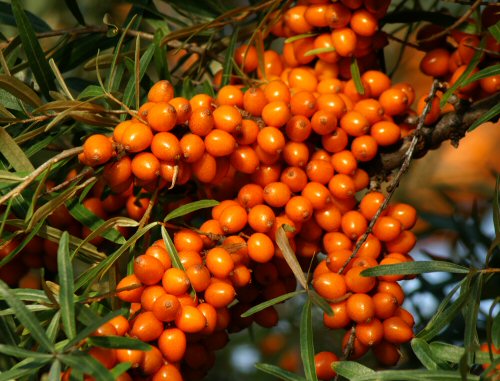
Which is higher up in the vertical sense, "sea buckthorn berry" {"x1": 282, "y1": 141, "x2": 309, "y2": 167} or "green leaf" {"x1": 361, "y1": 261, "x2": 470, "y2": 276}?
"sea buckthorn berry" {"x1": 282, "y1": 141, "x2": 309, "y2": 167}

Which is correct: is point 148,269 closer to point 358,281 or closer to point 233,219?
point 233,219

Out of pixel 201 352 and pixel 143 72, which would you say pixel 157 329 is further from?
pixel 143 72

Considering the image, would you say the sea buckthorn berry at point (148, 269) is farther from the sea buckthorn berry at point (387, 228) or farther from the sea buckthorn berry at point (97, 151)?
the sea buckthorn berry at point (387, 228)

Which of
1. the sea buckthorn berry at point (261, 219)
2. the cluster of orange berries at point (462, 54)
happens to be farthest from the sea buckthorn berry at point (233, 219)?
the cluster of orange berries at point (462, 54)

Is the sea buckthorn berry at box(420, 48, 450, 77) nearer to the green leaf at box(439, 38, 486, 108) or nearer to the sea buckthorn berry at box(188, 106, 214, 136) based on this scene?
the green leaf at box(439, 38, 486, 108)

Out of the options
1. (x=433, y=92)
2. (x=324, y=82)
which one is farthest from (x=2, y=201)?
(x=433, y=92)

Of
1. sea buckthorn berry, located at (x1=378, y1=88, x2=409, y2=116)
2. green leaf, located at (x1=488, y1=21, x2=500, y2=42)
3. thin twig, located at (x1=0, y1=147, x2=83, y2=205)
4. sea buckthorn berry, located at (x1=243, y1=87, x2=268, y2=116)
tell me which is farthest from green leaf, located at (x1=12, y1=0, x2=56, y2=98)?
green leaf, located at (x1=488, y1=21, x2=500, y2=42)
